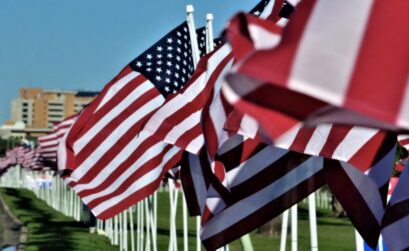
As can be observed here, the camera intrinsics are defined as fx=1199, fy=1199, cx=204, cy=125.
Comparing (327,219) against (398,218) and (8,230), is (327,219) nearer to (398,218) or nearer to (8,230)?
(8,230)

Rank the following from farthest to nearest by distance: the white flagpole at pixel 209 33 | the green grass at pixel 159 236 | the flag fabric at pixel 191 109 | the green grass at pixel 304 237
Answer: the green grass at pixel 304 237
the green grass at pixel 159 236
the white flagpole at pixel 209 33
the flag fabric at pixel 191 109

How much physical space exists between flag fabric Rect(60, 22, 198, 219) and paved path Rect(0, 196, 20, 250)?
11260 mm

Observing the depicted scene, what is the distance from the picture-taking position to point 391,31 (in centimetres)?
375

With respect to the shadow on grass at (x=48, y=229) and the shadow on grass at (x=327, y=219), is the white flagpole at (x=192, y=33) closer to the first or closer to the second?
the shadow on grass at (x=48, y=229)

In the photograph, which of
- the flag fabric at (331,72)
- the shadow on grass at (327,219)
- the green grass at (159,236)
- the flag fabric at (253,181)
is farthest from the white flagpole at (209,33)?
the shadow on grass at (327,219)

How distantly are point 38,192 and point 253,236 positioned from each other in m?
42.9

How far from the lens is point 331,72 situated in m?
3.55

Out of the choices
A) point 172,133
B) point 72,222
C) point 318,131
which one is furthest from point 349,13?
A: point 72,222

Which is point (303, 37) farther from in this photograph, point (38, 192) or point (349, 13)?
point (38, 192)

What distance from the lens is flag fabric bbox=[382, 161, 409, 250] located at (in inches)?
235

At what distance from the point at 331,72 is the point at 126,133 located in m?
Answer: 9.30

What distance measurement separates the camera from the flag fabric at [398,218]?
598 cm

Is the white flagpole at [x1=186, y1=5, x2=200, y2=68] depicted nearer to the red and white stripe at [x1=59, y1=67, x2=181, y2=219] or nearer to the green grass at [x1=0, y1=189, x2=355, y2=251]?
the red and white stripe at [x1=59, y1=67, x2=181, y2=219]

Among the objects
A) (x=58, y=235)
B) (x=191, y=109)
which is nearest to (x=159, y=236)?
(x=58, y=235)
